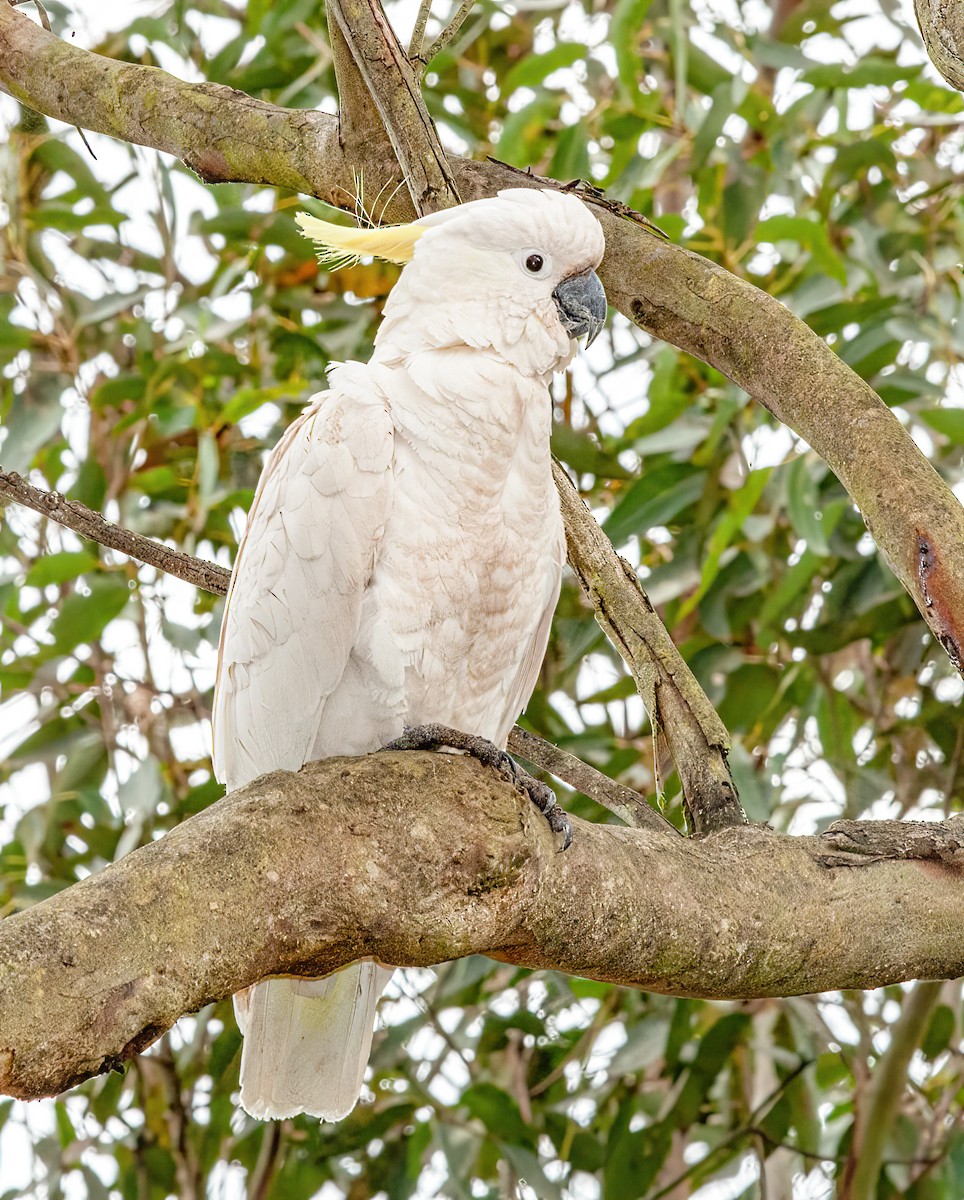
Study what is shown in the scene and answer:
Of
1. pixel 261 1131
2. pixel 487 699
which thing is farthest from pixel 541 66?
pixel 261 1131

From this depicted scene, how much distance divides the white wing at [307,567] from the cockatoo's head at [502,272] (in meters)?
0.11

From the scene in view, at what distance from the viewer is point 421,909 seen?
1025 mm

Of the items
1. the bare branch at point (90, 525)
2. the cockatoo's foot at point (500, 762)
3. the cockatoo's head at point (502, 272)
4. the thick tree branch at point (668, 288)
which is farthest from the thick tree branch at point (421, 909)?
the cockatoo's head at point (502, 272)

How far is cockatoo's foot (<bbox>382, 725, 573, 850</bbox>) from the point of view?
3.82 ft

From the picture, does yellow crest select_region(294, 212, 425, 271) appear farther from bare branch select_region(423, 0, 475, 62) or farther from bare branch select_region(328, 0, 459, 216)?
bare branch select_region(423, 0, 475, 62)

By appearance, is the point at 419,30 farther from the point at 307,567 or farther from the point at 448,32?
the point at 307,567

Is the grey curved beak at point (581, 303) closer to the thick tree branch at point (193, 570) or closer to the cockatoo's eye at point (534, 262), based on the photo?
the cockatoo's eye at point (534, 262)

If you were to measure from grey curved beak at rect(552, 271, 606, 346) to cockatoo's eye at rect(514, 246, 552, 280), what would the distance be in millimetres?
24

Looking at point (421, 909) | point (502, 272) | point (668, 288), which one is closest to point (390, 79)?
point (502, 272)

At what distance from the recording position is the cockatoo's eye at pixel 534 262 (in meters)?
1.46

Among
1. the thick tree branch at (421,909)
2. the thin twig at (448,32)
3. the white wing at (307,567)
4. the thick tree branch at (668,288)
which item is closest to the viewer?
the thick tree branch at (421,909)

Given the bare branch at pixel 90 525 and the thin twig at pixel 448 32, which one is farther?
the thin twig at pixel 448 32

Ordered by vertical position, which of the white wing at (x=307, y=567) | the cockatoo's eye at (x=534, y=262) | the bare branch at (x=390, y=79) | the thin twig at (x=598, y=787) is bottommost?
the thin twig at (x=598, y=787)

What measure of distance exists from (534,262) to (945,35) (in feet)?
1.56
